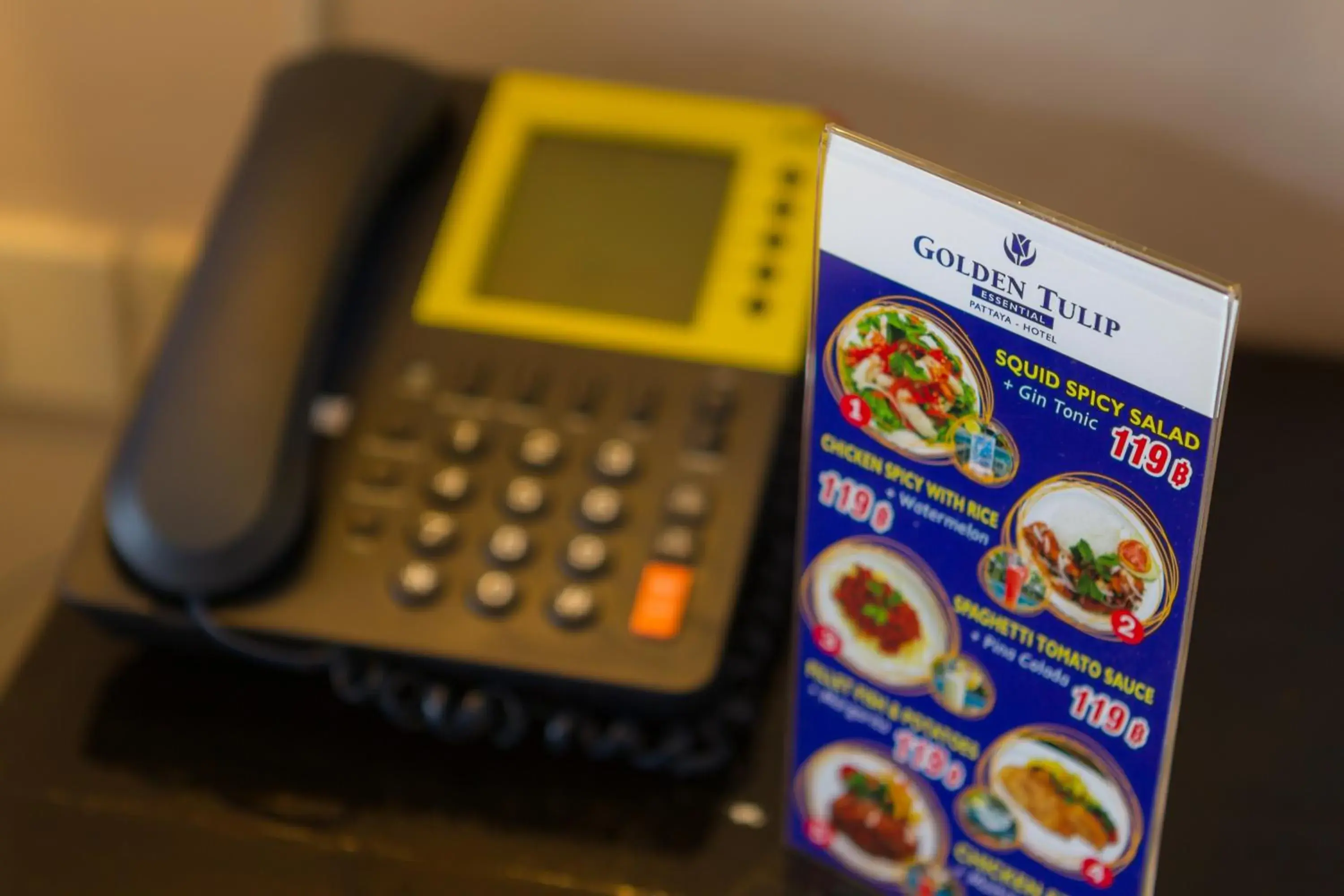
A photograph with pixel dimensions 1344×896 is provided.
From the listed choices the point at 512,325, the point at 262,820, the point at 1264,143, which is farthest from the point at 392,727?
the point at 1264,143

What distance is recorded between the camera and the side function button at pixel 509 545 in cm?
54

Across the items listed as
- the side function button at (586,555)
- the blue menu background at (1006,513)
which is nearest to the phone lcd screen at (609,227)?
the side function button at (586,555)

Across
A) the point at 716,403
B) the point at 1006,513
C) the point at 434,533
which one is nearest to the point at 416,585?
the point at 434,533

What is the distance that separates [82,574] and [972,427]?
337mm

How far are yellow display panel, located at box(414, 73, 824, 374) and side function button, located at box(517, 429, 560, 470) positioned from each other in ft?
0.15

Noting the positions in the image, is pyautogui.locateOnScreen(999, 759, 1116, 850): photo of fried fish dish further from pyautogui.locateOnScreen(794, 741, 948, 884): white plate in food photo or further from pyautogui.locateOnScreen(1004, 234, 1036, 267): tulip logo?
pyautogui.locateOnScreen(1004, 234, 1036, 267): tulip logo

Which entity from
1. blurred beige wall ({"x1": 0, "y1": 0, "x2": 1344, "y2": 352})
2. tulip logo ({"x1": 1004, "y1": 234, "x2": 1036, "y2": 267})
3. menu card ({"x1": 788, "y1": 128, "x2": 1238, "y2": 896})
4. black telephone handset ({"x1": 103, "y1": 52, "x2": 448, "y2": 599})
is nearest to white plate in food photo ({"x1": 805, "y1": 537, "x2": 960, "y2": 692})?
menu card ({"x1": 788, "y1": 128, "x2": 1238, "y2": 896})

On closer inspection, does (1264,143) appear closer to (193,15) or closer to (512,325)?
(512,325)

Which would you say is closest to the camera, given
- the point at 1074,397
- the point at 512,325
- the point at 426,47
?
the point at 1074,397

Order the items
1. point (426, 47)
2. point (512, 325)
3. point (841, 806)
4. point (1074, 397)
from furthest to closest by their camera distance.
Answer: point (426, 47) < point (512, 325) < point (841, 806) < point (1074, 397)

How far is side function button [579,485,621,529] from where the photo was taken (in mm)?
546

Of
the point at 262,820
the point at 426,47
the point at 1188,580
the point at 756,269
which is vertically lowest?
the point at 262,820

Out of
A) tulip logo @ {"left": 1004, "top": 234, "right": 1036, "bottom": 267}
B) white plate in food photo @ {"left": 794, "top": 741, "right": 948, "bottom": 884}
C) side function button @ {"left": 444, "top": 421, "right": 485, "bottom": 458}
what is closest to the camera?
tulip logo @ {"left": 1004, "top": 234, "right": 1036, "bottom": 267}

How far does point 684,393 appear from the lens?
1.90 feet
